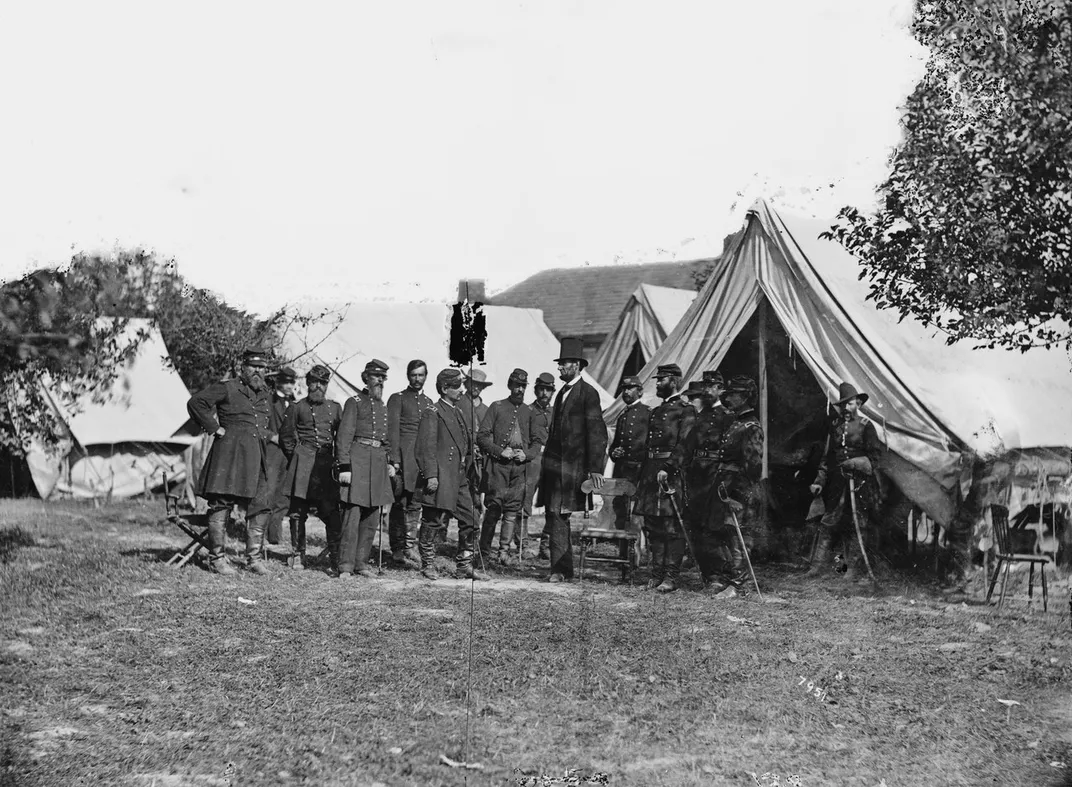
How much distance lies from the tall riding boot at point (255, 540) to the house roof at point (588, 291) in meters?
19.2

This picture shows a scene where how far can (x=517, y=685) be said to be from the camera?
529 cm

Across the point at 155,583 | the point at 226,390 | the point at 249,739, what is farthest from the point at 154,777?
the point at 226,390

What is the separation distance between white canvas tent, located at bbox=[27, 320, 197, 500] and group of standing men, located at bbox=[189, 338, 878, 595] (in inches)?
336

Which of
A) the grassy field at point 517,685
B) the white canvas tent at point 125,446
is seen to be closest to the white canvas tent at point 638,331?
the white canvas tent at point 125,446

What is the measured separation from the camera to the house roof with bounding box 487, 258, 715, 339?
94.0ft

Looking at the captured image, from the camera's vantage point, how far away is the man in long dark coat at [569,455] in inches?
335

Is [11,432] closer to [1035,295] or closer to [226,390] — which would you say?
[226,390]

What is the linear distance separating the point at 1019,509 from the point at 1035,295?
2.28 meters

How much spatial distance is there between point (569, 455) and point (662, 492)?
0.77 m

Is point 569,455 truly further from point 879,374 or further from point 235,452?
point 235,452

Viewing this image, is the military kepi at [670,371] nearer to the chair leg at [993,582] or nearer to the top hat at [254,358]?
the chair leg at [993,582]

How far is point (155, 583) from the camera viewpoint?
7.92m

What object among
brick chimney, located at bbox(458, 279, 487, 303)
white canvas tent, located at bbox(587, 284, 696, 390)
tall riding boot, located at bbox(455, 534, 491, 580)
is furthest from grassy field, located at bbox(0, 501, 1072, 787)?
white canvas tent, located at bbox(587, 284, 696, 390)

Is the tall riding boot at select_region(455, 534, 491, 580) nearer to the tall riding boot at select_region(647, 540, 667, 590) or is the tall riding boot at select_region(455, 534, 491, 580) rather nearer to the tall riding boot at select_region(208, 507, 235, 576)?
the tall riding boot at select_region(647, 540, 667, 590)
